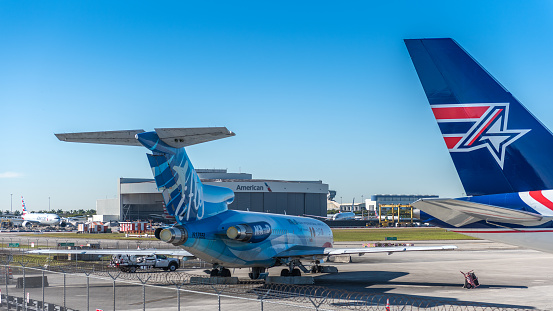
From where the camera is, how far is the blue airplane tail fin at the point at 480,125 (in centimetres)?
1284

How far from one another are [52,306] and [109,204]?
149 m

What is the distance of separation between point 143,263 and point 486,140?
114ft

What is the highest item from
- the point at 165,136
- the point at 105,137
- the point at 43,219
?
the point at 165,136

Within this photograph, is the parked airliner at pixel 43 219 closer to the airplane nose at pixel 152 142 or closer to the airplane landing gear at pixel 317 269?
the airplane landing gear at pixel 317 269

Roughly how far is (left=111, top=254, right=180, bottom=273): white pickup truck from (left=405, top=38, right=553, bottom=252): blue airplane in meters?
34.1

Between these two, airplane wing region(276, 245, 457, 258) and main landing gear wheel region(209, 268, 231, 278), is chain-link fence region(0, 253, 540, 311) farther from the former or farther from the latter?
airplane wing region(276, 245, 457, 258)

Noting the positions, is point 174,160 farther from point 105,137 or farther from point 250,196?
point 250,196

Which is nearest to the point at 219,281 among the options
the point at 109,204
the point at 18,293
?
the point at 18,293

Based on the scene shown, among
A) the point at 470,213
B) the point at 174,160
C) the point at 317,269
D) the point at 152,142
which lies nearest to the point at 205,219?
the point at 174,160

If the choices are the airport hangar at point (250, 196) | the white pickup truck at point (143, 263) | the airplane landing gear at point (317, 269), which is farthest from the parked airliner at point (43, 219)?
the airplane landing gear at point (317, 269)

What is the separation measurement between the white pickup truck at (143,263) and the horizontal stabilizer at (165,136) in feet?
57.3

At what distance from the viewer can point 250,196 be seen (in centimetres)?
13450

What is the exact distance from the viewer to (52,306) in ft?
72.1

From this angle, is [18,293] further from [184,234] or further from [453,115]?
[453,115]
